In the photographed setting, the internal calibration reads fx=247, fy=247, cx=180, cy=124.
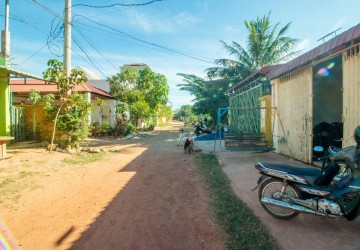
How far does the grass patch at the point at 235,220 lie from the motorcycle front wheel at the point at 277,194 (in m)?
0.31

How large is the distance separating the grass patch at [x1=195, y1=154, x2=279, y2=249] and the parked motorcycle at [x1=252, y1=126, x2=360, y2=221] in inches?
16.1

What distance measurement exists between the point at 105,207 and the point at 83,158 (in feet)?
17.8

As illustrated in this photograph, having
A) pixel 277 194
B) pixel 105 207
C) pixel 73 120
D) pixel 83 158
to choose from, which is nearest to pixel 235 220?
pixel 277 194

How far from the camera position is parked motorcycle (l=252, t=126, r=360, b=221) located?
316 centimetres

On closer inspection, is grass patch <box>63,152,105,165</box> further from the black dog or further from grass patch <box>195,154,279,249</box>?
grass patch <box>195,154,279,249</box>

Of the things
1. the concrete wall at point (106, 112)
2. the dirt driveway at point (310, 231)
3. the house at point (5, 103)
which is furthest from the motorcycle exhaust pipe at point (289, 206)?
the concrete wall at point (106, 112)

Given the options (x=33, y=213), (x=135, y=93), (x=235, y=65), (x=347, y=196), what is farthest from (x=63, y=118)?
(x=235, y=65)

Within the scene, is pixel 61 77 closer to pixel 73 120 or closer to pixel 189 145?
pixel 73 120

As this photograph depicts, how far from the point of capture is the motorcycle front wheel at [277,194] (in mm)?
3590

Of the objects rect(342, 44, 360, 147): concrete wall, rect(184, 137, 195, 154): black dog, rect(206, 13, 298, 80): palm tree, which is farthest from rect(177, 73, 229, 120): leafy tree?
rect(342, 44, 360, 147): concrete wall

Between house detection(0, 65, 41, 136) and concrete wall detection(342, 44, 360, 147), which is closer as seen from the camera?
concrete wall detection(342, 44, 360, 147)

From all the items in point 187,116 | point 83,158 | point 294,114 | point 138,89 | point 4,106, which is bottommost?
point 83,158

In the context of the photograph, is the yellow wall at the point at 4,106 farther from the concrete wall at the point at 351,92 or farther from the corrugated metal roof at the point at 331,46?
the concrete wall at the point at 351,92

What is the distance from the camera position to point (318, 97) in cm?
927
